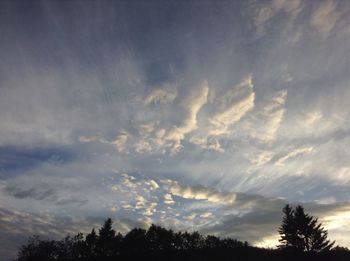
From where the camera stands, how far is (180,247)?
97688 mm

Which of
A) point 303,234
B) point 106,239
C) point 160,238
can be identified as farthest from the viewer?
point 160,238

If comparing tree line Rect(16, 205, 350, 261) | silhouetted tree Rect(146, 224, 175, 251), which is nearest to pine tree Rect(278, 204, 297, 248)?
tree line Rect(16, 205, 350, 261)

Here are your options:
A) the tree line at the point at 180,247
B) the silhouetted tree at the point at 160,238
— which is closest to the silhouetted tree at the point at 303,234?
the tree line at the point at 180,247

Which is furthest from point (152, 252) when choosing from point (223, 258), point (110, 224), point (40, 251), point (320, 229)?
point (40, 251)

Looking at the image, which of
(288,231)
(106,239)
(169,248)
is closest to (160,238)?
(169,248)

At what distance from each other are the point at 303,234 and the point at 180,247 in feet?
159

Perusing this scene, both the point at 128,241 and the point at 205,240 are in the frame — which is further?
the point at 205,240

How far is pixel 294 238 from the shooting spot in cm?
5934

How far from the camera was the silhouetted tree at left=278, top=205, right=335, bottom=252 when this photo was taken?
57.6m

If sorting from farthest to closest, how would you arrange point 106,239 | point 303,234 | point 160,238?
point 160,238 → point 106,239 → point 303,234

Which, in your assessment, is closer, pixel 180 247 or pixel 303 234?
pixel 303 234

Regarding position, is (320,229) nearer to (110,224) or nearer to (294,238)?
(294,238)

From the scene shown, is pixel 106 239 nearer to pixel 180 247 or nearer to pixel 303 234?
pixel 180 247

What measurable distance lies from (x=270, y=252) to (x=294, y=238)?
6545 millimetres
